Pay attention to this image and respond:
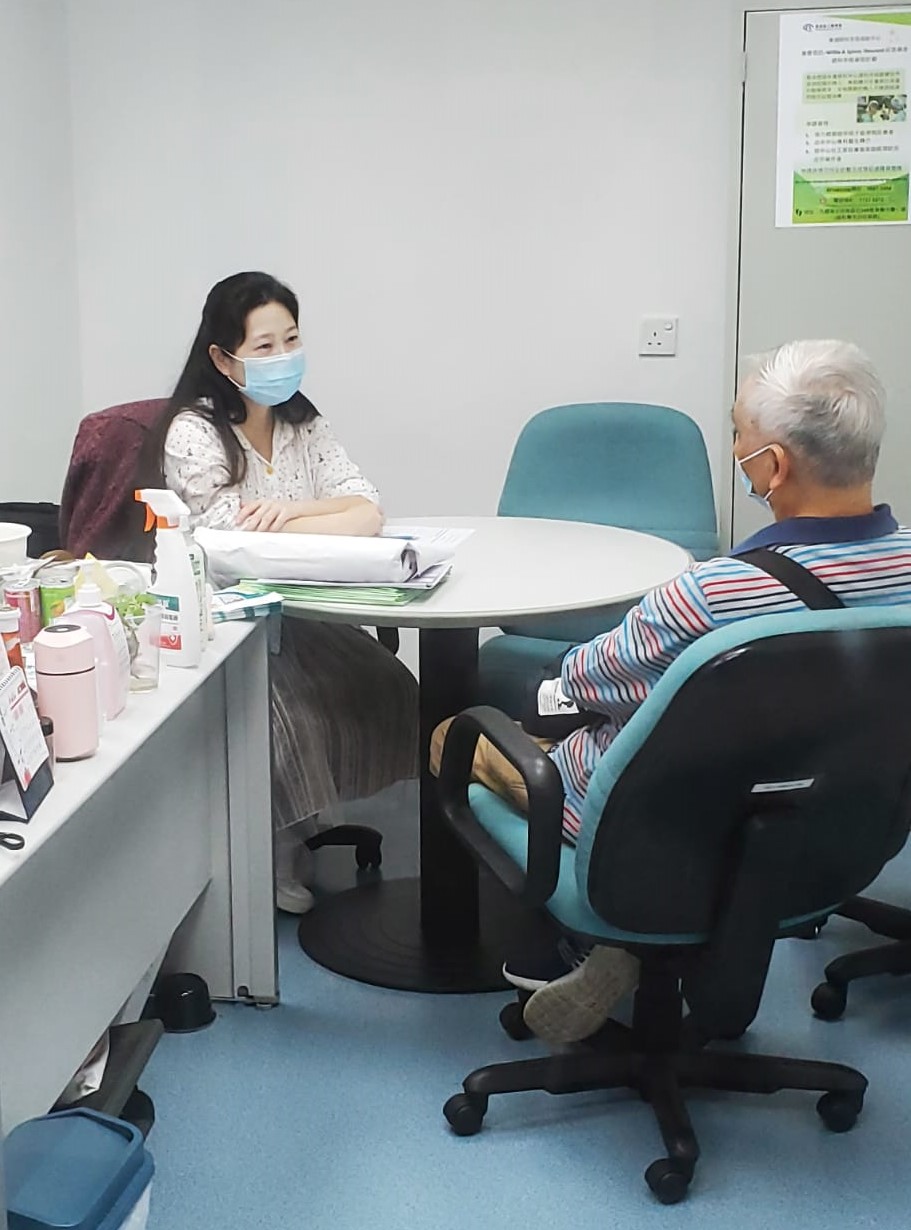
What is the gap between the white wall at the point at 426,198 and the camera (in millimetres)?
3361

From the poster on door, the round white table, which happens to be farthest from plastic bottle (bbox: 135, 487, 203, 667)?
the poster on door

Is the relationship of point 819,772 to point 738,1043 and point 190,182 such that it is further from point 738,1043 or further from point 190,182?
point 190,182

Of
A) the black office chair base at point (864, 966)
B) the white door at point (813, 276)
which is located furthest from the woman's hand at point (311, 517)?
the white door at point (813, 276)

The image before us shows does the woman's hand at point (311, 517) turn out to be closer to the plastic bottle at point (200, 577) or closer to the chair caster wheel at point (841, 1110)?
the plastic bottle at point (200, 577)

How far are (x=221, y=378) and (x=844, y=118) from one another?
1701 millimetres

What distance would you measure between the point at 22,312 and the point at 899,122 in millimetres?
2204

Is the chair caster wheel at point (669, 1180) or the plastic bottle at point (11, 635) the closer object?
the plastic bottle at point (11, 635)

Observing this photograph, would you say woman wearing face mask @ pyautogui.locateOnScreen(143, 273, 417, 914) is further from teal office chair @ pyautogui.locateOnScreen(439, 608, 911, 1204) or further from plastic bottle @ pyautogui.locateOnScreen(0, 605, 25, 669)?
plastic bottle @ pyautogui.locateOnScreen(0, 605, 25, 669)

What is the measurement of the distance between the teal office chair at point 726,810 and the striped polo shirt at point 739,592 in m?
0.11

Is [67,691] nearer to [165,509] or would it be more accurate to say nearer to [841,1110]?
[165,509]

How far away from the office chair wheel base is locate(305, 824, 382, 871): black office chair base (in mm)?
942

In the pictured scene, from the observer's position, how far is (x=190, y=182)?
11.6 ft

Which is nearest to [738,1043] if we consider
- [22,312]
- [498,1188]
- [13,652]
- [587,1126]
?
[587,1126]

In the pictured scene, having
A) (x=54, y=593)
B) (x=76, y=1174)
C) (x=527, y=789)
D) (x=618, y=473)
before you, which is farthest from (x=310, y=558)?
(x=618, y=473)
